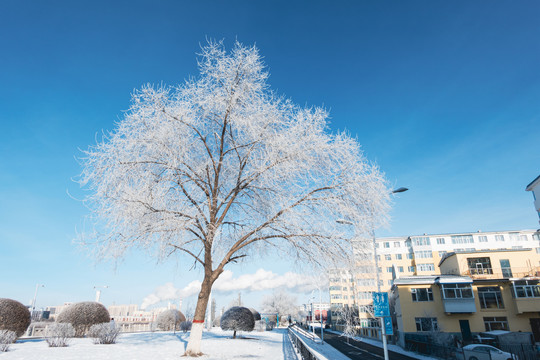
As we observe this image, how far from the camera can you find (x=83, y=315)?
24.0 meters

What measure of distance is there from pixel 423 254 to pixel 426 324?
123 ft

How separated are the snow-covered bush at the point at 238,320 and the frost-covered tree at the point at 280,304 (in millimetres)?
97327

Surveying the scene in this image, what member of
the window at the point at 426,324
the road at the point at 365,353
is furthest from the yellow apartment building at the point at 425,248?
the window at the point at 426,324

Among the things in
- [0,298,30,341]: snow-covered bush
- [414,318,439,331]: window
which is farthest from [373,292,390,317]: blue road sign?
[414,318,439,331]: window

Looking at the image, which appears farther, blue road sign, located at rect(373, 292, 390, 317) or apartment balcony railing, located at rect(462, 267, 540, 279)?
apartment balcony railing, located at rect(462, 267, 540, 279)

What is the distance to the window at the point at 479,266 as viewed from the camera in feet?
108

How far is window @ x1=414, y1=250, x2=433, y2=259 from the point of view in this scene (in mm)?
63844

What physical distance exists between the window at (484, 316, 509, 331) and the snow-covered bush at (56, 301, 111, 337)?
35760 millimetres

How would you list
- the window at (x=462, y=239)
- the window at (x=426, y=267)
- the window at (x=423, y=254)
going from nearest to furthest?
the window at (x=462, y=239), the window at (x=426, y=267), the window at (x=423, y=254)

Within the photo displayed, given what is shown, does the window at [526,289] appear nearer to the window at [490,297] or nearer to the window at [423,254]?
the window at [490,297]

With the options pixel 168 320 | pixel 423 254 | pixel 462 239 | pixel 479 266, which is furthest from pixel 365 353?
pixel 462 239

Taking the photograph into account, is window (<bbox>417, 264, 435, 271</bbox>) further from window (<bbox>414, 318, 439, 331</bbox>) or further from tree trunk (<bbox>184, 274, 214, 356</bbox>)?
tree trunk (<bbox>184, 274, 214, 356</bbox>)

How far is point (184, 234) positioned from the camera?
11.7 m

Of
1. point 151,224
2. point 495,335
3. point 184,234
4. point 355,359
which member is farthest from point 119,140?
point 495,335
